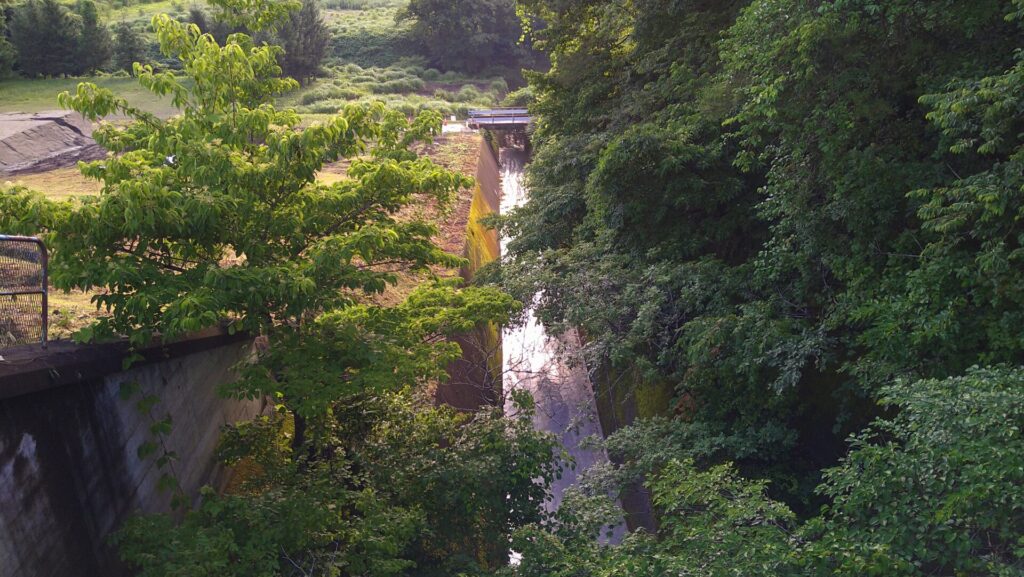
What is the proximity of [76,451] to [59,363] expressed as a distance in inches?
37.9

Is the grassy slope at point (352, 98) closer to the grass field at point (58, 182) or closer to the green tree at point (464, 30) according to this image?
the grass field at point (58, 182)

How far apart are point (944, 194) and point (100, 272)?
8243 millimetres

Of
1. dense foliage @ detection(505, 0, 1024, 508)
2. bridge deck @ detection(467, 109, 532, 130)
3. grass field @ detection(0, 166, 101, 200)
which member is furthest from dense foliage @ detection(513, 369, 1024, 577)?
bridge deck @ detection(467, 109, 532, 130)

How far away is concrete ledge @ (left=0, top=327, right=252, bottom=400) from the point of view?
602 centimetres

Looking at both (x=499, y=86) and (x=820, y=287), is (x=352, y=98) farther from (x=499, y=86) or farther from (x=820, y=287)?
(x=820, y=287)

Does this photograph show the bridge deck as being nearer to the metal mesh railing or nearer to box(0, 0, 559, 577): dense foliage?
box(0, 0, 559, 577): dense foliage

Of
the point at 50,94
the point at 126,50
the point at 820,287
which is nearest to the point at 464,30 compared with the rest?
the point at 126,50

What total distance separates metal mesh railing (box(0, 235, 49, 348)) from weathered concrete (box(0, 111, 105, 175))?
14.6 meters

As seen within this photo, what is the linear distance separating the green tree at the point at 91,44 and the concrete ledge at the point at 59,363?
108 ft

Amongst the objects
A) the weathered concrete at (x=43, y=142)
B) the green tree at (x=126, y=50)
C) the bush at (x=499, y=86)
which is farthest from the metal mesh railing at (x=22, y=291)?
the bush at (x=499, y=86)

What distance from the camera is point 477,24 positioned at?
175 feet

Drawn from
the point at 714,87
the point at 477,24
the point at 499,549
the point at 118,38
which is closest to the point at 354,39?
the point at 477,24

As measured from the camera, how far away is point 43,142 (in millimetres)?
20938

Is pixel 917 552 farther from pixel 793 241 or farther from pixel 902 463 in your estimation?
pixel 793 241
